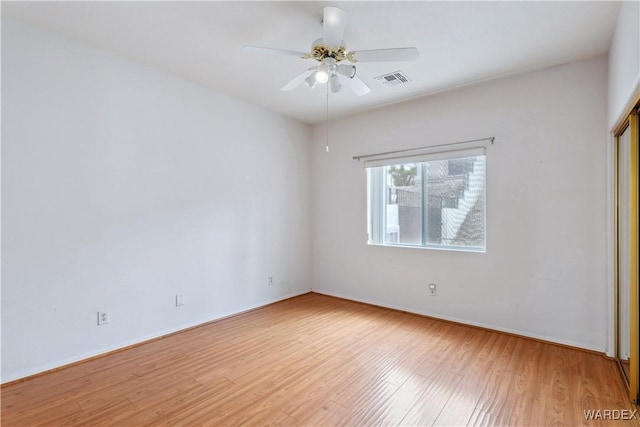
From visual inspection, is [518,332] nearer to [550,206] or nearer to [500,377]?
[500,377]

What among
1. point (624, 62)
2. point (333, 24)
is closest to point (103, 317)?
point (333, 24)

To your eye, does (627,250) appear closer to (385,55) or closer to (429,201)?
(429,201)

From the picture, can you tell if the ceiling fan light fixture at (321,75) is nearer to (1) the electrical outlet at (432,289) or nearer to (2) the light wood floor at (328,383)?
(2) the light wood floor at (328,383)

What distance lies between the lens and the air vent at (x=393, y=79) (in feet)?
10.5

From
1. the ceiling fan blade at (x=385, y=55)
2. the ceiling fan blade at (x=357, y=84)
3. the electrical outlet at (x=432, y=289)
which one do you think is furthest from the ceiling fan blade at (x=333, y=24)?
the electrical outlet at (x=432, y=289)

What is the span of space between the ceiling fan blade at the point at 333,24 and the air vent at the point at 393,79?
1.21 metres

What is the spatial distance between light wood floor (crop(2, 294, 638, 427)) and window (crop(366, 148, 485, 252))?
3.69 ft

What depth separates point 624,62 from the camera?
2.07 m

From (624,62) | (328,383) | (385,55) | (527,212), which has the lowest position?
(328,383)

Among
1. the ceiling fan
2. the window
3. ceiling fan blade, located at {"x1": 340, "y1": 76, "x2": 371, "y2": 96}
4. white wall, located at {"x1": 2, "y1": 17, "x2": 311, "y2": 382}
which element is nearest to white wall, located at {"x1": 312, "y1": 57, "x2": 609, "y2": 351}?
the window

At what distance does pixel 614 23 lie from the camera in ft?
7.66

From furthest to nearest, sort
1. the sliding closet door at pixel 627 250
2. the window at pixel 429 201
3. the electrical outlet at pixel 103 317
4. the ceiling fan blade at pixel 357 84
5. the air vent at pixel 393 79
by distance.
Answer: the window at pixel 429 201 < the air vent at pixel 393 79 < the electrical outlet at pixel 103 317 < the ceiling fan blade at pixel 357 84 < the sliding closet door at pixel 627 250

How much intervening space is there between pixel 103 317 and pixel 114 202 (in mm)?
1041

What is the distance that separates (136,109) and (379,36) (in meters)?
2.38
